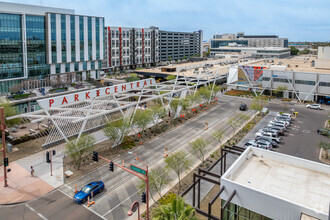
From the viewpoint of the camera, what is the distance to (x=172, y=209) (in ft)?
54.8

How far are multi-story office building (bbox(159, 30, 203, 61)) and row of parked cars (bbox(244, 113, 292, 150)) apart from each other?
119m

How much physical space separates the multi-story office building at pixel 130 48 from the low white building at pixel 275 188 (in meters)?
108

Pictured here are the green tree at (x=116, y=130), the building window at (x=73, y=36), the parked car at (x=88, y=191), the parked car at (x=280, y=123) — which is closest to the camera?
the parked car at (x=88, y=191)

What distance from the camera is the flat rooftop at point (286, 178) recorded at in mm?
A: 18219

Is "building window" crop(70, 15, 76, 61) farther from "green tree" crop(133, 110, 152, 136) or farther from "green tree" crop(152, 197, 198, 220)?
"green tree" crop(152, 197, 198, 220)

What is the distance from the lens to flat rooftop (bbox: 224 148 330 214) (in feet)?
59.8

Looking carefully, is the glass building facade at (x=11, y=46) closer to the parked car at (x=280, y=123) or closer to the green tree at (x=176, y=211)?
the parked car at (x=280, y=123)

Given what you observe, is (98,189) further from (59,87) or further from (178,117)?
(59,87)

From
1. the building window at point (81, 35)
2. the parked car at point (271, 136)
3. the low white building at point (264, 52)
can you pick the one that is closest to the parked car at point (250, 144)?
the parked car at point (271, 136)

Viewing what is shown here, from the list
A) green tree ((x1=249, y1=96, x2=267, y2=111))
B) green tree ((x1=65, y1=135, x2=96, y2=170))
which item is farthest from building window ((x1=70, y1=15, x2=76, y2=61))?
green tree ((x1=65, y1=135, x2=96, y2=170))

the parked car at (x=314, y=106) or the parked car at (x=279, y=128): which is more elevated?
the parked car at (x=314, y=106)

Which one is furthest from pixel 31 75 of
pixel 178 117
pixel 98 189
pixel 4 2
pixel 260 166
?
pixel 260 166

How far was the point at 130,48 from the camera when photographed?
13288 centimetres

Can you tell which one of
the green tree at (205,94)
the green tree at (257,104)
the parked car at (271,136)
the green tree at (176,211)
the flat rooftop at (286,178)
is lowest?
the parked car at (271,136)
